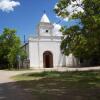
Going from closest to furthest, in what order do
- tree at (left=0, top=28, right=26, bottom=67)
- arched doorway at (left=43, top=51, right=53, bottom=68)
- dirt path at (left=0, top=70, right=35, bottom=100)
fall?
1. dirt path at (left=0, top=70, right=35, bottom=100)
2. tree at (left=0, top=28, right=26, bottom=67)
3. arched doorway at (left=43, top=51, right=53, bottom=68)

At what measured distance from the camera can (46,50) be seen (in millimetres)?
62875

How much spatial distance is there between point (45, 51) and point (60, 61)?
3.67 metres

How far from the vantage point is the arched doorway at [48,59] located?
208ft

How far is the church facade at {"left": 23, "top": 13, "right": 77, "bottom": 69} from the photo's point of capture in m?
61.8

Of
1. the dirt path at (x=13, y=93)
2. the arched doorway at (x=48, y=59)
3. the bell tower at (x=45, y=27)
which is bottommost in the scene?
the dirt path at (x=13, y=93)

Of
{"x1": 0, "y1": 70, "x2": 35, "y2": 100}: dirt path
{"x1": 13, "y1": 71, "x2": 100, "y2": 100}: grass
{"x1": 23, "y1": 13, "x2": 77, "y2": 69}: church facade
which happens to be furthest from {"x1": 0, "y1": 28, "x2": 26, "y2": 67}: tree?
{"x1": 0, "y1": 70, "x2": 35, "y2": 100}: dirt path

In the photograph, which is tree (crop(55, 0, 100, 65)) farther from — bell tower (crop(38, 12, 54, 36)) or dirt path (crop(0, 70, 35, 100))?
bell tower (crop(38, 12, 54, 36))

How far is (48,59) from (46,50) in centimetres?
229

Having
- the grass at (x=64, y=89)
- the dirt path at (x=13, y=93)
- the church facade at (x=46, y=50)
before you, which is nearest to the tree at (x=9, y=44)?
the church facade at (x=46, y=50)

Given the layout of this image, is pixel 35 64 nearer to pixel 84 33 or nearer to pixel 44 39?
pixel 44 39

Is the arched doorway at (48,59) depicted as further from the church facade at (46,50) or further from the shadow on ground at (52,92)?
the shadow on ground at (52,92)

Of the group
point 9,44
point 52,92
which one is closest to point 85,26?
point 52,92

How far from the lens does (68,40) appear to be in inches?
793

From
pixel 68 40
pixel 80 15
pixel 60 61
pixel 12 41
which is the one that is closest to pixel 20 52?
pixel 12 41
